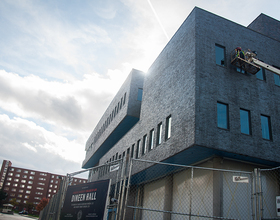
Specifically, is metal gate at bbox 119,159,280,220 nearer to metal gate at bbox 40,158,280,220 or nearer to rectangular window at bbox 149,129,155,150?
metal gate at bbox 40,158,280,220

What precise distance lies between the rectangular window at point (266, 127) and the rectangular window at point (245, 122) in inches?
43.3

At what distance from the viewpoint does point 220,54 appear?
57.0ft

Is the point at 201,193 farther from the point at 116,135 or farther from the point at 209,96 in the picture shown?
the point at 116,135

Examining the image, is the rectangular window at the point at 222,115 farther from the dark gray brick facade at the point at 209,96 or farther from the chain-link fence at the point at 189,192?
the chain-link fence at the point at 189,192

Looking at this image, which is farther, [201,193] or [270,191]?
[270,191]

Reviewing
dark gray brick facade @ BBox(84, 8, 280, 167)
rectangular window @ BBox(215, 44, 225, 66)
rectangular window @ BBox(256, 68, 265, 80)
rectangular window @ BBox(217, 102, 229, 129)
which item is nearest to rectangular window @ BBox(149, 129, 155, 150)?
dark gray brick facade @ BBox(84, 8, 280, 167)

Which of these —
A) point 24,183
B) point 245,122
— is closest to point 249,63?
point 245,122

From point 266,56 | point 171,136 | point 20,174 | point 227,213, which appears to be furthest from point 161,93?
point 20,174

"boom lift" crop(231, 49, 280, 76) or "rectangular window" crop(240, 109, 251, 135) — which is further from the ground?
"boom lift" crop(231, 49, 280, 76)

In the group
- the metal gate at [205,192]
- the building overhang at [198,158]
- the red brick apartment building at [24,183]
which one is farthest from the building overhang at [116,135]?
the red brick apartment building at [24,183]

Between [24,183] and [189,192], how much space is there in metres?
141

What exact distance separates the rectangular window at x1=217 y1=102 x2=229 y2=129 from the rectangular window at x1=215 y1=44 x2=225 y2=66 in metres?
3.10

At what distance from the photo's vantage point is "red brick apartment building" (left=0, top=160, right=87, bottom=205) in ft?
→ 439

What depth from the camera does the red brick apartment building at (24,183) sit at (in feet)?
439
